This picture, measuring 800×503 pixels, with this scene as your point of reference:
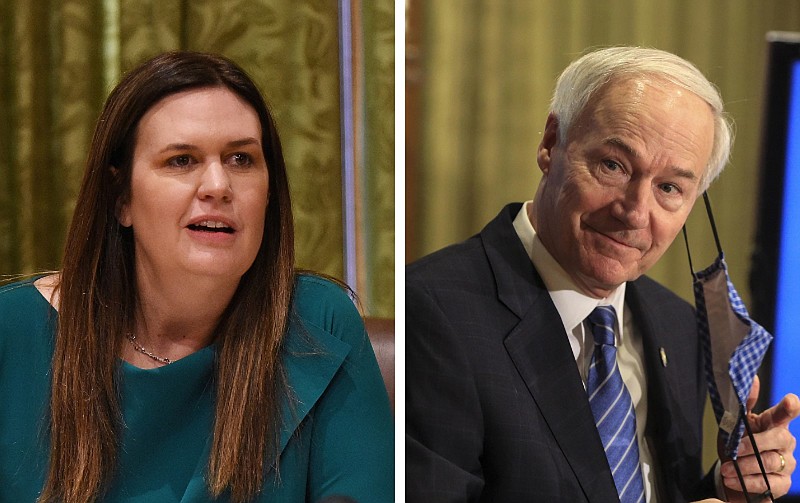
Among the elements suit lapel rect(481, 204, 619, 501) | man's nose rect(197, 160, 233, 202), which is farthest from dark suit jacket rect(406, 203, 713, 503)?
man's nose rect(197, 160, 233, 202)

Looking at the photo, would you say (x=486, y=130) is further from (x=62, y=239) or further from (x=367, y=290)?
(x=62, y=239)

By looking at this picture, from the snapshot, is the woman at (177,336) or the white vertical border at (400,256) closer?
the woman at (177,336)

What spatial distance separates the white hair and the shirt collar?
0.18 metres

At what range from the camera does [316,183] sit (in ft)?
5.49

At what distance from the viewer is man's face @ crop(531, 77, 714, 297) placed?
1.51m

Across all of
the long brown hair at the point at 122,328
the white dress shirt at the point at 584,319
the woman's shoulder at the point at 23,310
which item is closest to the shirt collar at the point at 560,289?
the white dress shirt at the point at 584,319

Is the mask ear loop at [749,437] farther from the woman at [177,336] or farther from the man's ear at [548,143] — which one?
the woman at [177,336]

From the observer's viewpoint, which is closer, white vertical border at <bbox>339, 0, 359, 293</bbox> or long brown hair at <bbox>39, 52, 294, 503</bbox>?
long brown hair at <bbox>39, 52, 294, 503</bbox>

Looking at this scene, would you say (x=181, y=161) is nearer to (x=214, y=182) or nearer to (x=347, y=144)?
(x=214, y=182)

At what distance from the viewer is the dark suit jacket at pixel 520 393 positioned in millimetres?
1560

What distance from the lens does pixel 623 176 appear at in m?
1.52

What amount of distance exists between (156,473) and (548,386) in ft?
2.41

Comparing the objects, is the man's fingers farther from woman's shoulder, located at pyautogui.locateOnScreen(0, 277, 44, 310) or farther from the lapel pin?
woman's shoulder, located at pyautogui.locateOnScreen(0, 277, 44, 310)

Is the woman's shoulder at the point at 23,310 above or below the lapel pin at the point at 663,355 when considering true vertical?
above
